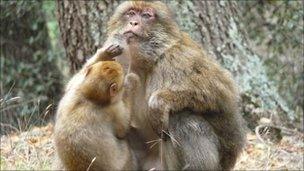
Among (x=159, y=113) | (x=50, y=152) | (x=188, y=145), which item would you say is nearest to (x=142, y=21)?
(x=159, y=113)

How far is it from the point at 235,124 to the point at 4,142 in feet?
7.88

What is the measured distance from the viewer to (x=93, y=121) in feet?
18.1

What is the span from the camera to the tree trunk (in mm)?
7949

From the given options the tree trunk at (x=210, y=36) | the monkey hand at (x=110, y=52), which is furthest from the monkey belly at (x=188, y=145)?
the tree trunk at (x=210, y=36)

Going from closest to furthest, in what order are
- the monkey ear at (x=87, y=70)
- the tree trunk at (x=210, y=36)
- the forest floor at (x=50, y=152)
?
the monkey ear at (x=87, y=70), the forest floor at (x=50, y=152), the tree trunk at (x=210, y=36)

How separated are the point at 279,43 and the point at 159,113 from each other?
197 inches

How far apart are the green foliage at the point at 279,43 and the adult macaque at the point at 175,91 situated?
4446mm

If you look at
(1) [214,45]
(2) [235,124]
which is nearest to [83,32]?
(1) [214,45]

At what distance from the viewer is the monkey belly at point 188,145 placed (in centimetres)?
570

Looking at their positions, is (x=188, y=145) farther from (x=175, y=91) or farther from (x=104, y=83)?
(x=104, y=83)

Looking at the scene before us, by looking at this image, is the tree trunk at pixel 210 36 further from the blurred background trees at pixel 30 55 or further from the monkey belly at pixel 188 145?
the blurred background trees at pixel 30 55

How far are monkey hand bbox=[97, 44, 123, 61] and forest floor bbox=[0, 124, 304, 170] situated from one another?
122 centimetres

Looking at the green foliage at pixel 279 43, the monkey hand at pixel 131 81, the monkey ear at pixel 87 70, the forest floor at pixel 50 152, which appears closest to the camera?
the monkey ear at pixel 87 70

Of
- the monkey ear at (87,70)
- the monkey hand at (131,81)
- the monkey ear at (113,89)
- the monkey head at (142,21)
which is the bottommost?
the monkey hand at (131,81)
